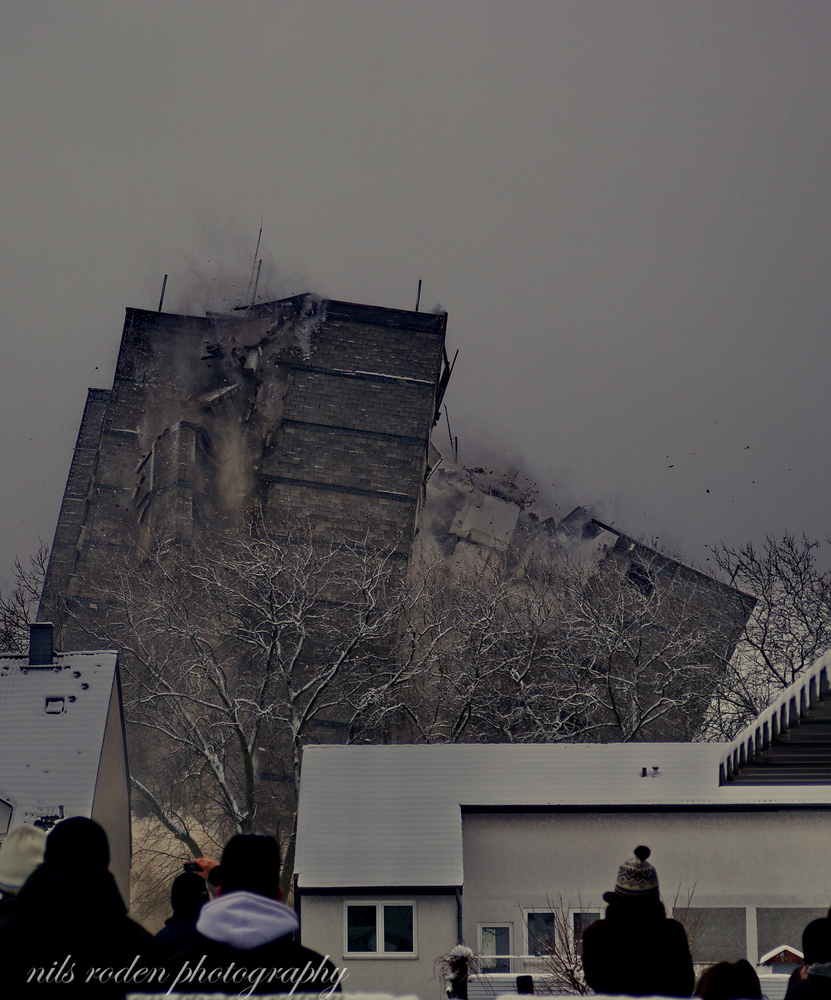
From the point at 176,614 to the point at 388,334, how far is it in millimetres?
13221

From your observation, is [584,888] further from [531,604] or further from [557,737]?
[531,604]

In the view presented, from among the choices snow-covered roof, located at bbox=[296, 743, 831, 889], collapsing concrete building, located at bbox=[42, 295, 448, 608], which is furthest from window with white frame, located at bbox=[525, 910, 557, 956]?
collapsing concrete building, located at bbox=[42, 295, 448, 608]

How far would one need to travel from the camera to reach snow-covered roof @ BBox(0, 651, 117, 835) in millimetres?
20891

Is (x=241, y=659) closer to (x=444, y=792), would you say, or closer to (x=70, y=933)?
(x=444, y=792)

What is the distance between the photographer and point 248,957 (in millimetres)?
3447

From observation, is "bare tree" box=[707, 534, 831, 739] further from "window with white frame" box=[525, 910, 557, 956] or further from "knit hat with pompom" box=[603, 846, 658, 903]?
"knit hat with pompom" box=[603, 846, 658, 903]

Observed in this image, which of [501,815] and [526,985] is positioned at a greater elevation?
[501,815]

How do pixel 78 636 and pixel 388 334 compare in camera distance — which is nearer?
pixel 78 636

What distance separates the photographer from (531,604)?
34.4 metres

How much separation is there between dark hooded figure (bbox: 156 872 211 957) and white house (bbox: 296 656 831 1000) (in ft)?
45.4

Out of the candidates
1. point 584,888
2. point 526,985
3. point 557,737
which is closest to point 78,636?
point 557,737

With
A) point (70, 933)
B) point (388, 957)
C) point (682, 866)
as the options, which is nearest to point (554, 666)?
point (682, 866)

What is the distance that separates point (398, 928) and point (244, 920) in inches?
671

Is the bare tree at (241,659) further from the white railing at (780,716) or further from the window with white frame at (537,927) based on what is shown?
the white railing at (780,716)
